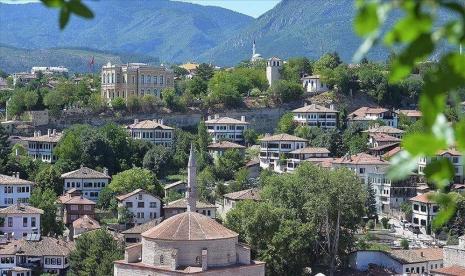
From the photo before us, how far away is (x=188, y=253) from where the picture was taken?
34.8 m

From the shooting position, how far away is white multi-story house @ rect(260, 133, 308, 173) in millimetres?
60875

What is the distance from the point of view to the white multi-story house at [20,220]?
1716 inches

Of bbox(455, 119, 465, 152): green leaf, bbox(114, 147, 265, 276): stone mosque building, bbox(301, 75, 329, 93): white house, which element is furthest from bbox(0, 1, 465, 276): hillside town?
bbox(455, 119, 465, 152): green leaf

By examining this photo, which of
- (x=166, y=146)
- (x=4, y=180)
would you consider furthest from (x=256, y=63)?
(x=4, y=180)

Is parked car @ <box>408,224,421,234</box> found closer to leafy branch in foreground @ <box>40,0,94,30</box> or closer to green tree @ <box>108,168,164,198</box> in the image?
green tree @ <box>108,168,164,198</box>

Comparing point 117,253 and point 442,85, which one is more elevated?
point 442,85

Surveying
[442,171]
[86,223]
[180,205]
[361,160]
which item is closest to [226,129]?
[361,160]

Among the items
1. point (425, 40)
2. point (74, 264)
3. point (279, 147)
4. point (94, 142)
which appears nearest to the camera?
point (425, 40)

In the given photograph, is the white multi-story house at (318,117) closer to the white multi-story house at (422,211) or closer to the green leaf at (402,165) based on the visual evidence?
the white multi-story house at (422,211)

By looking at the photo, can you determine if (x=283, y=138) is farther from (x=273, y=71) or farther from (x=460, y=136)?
(x=460, y=136)

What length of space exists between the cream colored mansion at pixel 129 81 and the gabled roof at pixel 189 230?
37.5 meters

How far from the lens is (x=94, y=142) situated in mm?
57000

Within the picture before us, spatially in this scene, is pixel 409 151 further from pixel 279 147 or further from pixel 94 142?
pixel 279 147

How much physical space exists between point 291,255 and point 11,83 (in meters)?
62.9
